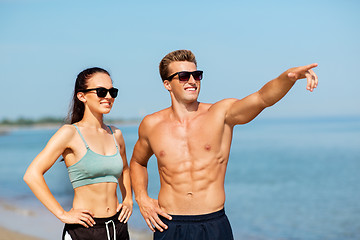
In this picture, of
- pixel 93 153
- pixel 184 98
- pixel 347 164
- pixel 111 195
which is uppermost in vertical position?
pixel 184 98

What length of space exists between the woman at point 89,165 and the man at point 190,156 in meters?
0.35

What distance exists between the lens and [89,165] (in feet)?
13.2

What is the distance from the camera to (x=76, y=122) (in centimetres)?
432

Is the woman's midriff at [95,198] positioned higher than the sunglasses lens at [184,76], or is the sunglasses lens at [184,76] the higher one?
the sunglasses lens at [184,76]

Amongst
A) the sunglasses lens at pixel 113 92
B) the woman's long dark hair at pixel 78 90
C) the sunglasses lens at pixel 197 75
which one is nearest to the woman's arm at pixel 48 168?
the woman's long dark hair at pixel 78 90

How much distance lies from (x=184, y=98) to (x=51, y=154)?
1.21 m

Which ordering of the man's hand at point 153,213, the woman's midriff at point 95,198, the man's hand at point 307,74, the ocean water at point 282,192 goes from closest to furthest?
the man's hand at point 307,74 → the woman's midriff at point 95,198 → the man's hand at point 153,213 → the ocean water at point 282,192

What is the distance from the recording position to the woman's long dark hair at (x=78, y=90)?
13.9 ft

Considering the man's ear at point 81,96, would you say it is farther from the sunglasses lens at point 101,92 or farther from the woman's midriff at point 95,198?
the woman's midriff at point 95,198

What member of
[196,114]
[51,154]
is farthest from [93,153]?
[196,114]

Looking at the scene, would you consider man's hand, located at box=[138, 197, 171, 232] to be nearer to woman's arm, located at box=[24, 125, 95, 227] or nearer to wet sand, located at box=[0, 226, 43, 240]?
woman's arm, located at box=[24, 125, 95, 227]

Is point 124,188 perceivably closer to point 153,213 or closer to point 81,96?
point 153,213

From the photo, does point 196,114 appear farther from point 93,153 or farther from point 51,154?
point 51,154

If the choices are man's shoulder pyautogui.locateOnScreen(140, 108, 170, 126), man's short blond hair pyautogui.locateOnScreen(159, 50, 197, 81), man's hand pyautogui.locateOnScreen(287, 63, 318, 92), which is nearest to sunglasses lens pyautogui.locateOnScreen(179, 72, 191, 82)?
man's short blond hair pyautogui.locateOnScreen(159, 50, 197, 81)
